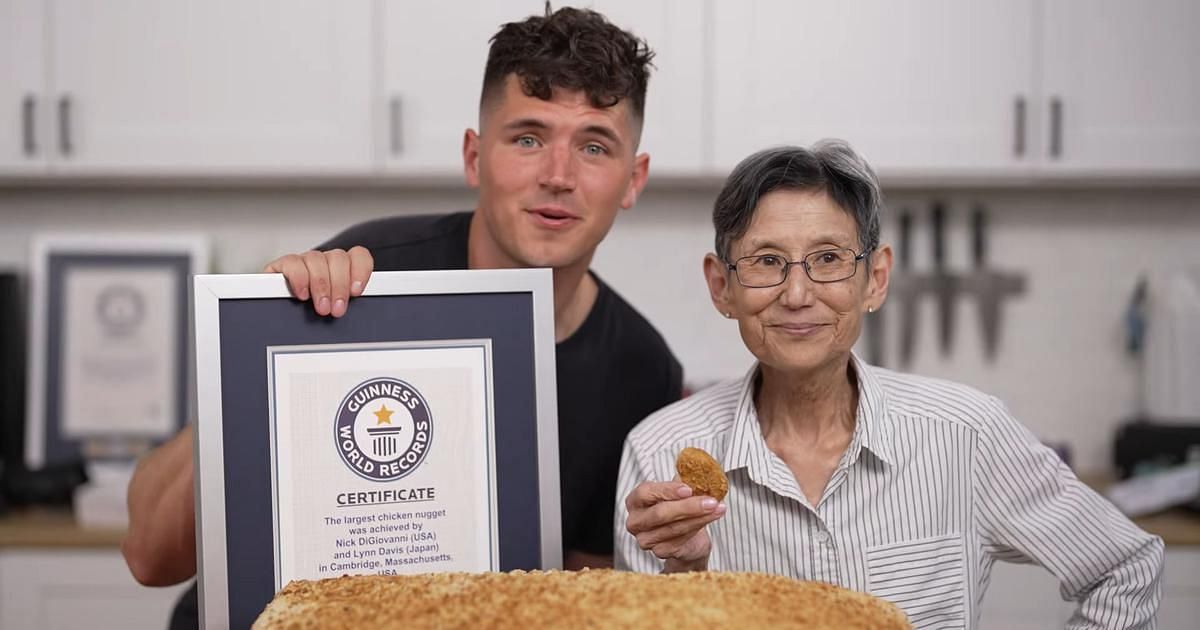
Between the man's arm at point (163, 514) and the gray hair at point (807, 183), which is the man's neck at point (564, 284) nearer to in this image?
the gray hair at point (807, 183)

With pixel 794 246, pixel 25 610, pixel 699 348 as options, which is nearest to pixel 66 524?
pixel 25 610

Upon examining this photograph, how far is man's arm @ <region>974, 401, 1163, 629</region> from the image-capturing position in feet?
4.15

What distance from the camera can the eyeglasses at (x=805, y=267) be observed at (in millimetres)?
1247

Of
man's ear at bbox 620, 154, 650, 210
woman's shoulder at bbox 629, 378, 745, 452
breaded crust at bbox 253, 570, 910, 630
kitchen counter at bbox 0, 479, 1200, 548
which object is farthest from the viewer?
kitchen counter at bbox 0, 479, 1200, 548

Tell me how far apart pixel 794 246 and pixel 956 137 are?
146 cm

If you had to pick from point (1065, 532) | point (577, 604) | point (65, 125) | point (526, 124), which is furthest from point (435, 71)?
point (577, 604)

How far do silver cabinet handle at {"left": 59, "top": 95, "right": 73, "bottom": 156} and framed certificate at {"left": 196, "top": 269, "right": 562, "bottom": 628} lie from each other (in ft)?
5.78

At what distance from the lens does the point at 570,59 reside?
142cm

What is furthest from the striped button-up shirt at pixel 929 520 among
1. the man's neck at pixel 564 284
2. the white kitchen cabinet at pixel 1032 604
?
the white kitchen cabinet at pixel 1032 604

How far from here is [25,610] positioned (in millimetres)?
2420

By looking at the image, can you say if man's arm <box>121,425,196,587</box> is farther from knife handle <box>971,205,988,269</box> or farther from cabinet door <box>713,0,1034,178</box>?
knife handle <box>971,205,988,269</box>

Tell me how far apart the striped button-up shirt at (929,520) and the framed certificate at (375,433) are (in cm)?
24

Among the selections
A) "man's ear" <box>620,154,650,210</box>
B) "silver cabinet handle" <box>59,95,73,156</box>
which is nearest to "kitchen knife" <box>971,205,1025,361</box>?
"man's ear" <box>620,154,650,210</box>

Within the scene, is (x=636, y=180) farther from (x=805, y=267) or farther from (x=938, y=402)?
(x=938, y=402)
